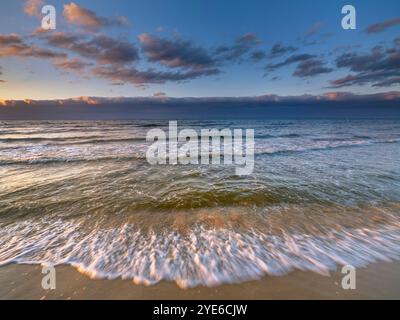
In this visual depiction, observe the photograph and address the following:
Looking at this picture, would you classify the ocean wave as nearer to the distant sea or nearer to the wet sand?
the distant sea

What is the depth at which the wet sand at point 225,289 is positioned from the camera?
2.66 meters

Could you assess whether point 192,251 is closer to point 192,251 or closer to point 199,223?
point 192,251

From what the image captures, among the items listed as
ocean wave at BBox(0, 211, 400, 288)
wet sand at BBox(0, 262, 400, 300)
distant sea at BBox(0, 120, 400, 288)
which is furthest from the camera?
distant sea at BBox(0, 120, 400, 288)

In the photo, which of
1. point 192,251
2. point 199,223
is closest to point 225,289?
point 192,251

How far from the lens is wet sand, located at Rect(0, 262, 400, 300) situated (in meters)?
2.66

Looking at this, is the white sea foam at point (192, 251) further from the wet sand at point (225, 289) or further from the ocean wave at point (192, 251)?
the wet sand at point (225, 289)

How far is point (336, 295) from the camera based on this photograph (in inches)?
104

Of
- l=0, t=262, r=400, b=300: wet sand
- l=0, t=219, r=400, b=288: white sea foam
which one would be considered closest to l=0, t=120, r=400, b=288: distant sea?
l=0, t=219, r=400, b=288: white sea foam

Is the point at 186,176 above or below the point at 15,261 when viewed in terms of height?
above

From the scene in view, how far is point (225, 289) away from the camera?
274 cm

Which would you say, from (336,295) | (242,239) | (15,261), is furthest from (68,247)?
(336,295)

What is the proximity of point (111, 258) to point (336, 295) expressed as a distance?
11.1 ft
